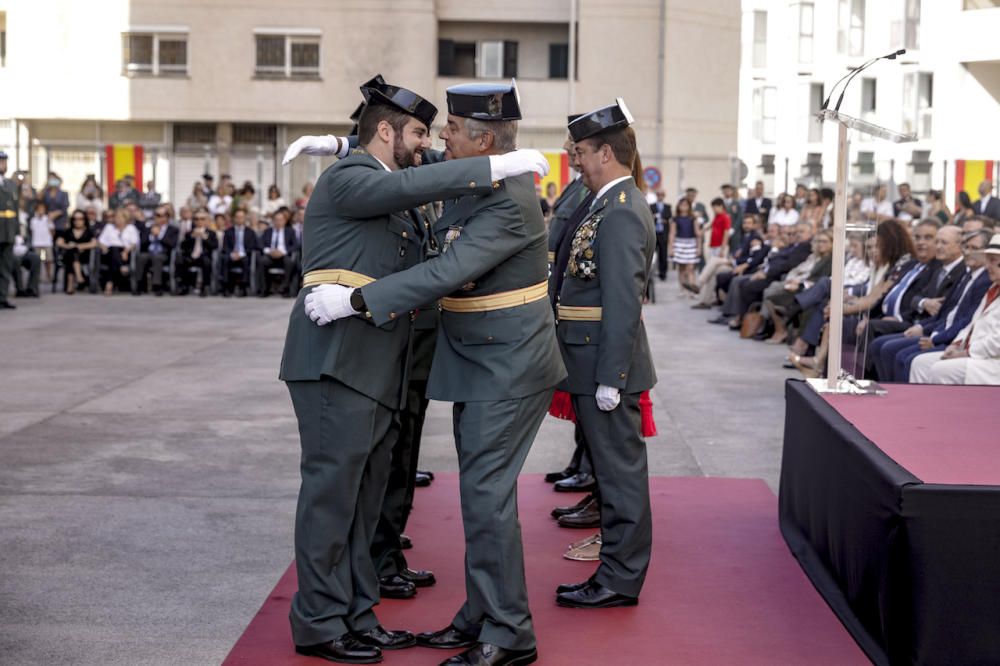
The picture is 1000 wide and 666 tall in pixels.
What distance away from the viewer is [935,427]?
4805mm

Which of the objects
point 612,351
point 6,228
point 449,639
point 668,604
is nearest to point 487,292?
point 612,351

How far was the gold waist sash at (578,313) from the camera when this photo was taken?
475 cm

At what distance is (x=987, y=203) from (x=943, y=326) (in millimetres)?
10678

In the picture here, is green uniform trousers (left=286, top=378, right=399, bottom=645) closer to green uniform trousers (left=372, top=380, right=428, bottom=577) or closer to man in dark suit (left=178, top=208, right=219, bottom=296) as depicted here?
green uniform trousers (left=372, top=380, right=428, bottom=577)

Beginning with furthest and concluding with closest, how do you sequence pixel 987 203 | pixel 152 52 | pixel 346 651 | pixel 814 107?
pixel 814 107 < pixel 152 52 < pixel 987 203 < pixel 346 651

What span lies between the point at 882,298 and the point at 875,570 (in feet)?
20.8

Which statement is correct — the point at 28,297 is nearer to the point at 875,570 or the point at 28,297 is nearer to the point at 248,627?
the point at 248,627

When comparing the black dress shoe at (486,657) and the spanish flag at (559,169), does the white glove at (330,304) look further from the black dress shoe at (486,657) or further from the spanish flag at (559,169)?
the spanish flag at (559,169)

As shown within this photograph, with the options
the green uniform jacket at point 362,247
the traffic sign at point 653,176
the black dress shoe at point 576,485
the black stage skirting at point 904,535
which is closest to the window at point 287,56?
the traffic sign at point 653,176

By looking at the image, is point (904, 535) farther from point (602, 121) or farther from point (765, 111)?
point (765, 111)

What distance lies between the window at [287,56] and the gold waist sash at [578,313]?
88.5 ft

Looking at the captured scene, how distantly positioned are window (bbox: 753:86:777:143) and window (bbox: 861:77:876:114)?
13.0 ft

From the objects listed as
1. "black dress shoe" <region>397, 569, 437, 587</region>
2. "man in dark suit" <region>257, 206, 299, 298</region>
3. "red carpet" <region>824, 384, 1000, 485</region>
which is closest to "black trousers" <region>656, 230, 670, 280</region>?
"man in dark suit" <region>257, 206, 299, 298</region>

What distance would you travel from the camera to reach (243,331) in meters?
14.1
